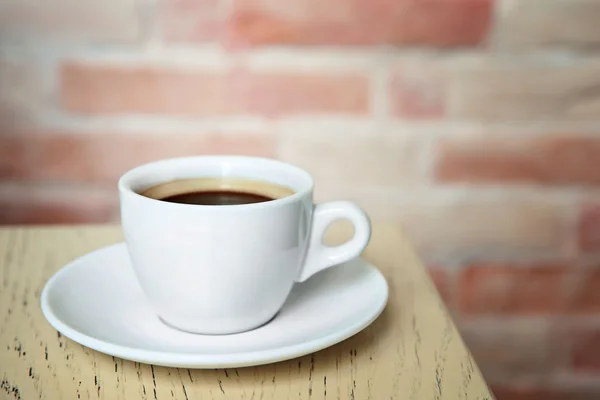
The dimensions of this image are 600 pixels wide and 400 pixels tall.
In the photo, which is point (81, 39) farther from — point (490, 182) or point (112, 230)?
point (490, 182)

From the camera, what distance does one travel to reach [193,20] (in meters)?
0.72

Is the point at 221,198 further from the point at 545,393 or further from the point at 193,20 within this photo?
the point at 545,393

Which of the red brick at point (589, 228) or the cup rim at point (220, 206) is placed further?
the red brick at point (589, 228)

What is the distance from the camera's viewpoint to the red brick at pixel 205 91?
0.74m

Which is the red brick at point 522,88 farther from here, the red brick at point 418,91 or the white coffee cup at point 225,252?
the white coffee cup at point 225,252

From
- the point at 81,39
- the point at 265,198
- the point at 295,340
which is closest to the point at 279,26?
the point at 81,39

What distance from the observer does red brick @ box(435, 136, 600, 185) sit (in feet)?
2.57

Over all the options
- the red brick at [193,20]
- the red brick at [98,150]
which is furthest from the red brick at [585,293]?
the red brick at [193,20]

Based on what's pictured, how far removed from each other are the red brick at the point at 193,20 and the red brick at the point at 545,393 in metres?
0.55

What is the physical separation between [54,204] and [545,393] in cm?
63

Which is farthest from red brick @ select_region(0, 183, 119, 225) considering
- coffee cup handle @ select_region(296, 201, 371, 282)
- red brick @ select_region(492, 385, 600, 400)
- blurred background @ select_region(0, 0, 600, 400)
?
red brick @ select_region(492, 385, 600, 400)

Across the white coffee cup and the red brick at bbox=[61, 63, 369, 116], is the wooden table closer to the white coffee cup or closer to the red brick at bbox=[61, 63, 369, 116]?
the white coffee cup

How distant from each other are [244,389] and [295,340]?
0.15 ft

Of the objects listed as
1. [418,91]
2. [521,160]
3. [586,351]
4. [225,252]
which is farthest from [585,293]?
[225,252]
